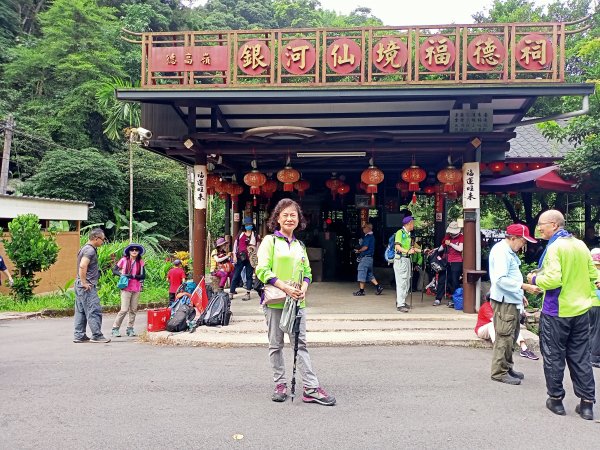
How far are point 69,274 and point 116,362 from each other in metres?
12.2

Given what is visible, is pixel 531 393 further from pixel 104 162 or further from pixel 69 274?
pixel 104 162

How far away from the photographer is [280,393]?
15.9ft

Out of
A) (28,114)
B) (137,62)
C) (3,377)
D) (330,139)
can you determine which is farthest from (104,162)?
(3,377)

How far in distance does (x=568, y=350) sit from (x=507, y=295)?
1.01m

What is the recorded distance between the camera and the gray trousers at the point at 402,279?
355 inches

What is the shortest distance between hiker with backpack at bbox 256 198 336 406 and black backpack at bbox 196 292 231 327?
343 cm

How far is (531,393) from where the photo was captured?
205 inches

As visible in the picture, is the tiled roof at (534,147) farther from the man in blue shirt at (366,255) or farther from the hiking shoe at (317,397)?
the hiking shoe at (317,397)

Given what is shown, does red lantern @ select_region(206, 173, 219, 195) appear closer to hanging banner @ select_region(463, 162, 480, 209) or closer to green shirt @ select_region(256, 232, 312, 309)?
hanging banner @ select_region(463, 162, 480, 209)

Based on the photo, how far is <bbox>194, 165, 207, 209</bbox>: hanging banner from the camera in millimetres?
9414

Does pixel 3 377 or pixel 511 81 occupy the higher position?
pixel 511 81

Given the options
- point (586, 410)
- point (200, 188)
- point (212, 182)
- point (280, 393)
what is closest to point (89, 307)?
point (200, 188)

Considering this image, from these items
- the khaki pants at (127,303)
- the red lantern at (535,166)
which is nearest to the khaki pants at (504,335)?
the khaki pants at (127,303)

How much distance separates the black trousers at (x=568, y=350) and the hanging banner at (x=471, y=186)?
4698 millimetres
